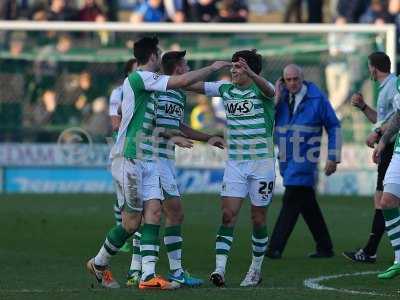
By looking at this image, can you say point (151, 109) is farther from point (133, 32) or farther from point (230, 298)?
point (133, 32)

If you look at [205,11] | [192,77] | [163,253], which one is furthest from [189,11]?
[192,77]

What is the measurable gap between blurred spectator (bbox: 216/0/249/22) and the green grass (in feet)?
16.2

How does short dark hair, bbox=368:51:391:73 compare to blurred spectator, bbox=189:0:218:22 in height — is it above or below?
below

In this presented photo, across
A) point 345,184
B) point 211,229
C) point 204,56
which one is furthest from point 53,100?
point 211,229

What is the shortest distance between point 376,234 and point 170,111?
353 cm

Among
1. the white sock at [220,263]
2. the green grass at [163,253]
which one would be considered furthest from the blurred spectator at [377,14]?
the white sock at [220,263]

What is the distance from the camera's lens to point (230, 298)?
1055 centimetres

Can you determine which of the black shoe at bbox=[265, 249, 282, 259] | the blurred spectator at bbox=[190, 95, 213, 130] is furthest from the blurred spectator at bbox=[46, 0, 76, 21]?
the black shoe at bbox=[265, 249, 282, 259]

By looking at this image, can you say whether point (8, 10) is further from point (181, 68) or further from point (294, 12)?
point (181, 68)

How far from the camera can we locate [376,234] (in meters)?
14.1

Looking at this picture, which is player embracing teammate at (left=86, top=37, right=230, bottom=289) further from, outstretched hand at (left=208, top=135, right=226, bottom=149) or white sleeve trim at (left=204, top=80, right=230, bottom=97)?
white sleeve trim at (left=204, top=80, right=230, bottom=97)

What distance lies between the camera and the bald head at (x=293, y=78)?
14711mm

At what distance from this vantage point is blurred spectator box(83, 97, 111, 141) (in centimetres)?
2508

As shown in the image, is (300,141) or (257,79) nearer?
(257,79)
